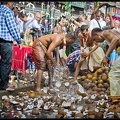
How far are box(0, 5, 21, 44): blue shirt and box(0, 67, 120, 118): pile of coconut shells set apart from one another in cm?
114

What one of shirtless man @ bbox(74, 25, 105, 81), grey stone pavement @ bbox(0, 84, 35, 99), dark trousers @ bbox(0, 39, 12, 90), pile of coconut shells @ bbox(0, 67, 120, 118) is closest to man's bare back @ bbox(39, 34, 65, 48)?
pile of coconut shells @ bbox(0, 67, 120, 118)

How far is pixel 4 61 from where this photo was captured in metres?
6.54

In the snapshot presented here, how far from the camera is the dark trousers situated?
6.49m

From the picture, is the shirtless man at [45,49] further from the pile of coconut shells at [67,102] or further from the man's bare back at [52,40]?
the pile of coconut shells at [67,102]

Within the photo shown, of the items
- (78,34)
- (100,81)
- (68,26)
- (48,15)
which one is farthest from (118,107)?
(48,15)

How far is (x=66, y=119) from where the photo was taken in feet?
15.3

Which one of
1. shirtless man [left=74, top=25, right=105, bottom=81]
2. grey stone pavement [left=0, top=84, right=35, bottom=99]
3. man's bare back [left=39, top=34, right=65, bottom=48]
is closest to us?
grey stone pavement [left=0, top=84, right=35, bottom=99]

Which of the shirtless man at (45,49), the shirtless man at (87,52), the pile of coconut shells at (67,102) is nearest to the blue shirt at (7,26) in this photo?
the shirtless man at (45,49)

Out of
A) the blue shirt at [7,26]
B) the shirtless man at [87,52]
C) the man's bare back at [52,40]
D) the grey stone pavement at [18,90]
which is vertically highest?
the blue shirt at [7,26]

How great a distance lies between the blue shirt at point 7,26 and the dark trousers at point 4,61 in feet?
0.42

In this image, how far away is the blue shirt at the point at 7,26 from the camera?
6.46m

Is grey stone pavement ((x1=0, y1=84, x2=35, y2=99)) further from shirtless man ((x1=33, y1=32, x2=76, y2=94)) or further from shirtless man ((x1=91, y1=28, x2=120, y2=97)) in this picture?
shirtless man ((x1=91, y1=28, x2=120, y2=97))

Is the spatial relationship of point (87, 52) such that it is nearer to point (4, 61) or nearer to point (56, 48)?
point (56, 48)

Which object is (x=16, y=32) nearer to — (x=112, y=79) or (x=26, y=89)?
(x=26, y=89)
